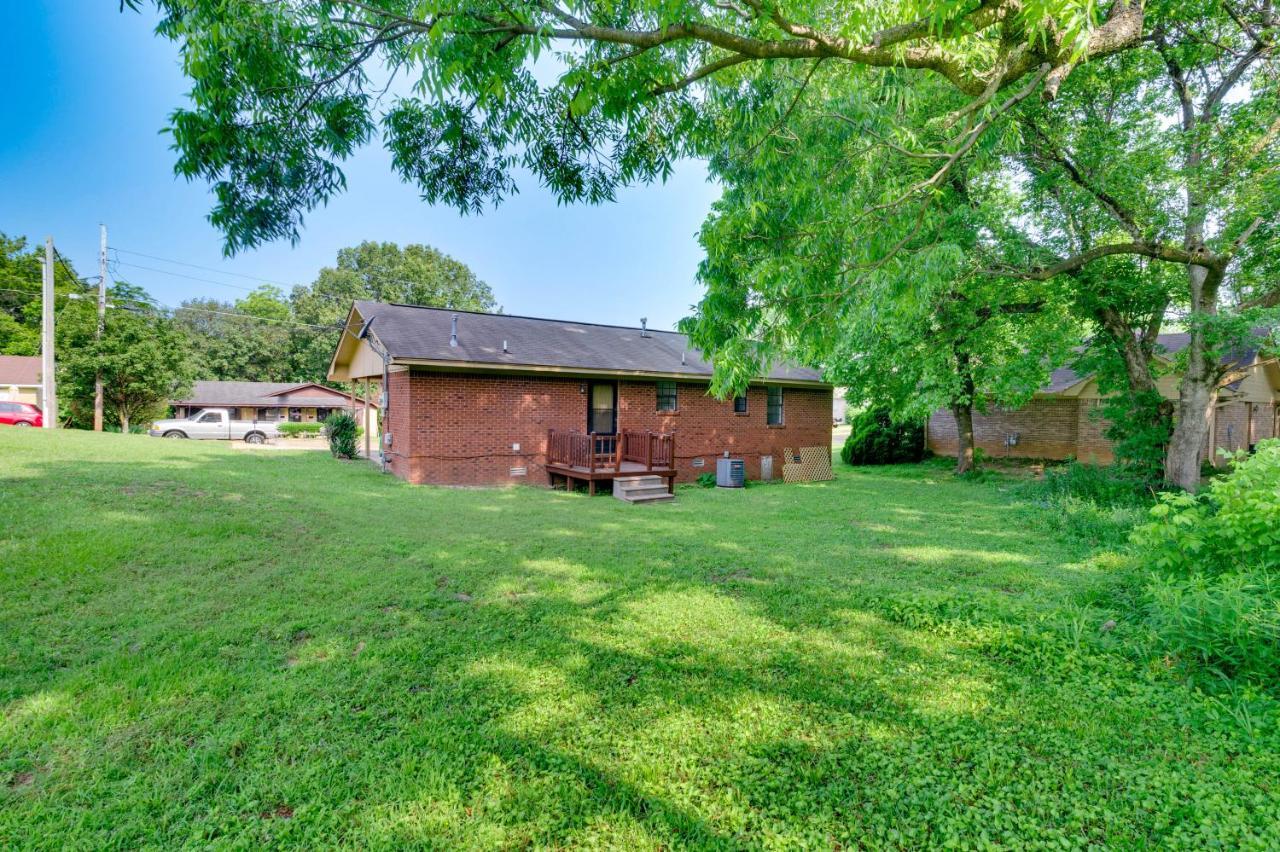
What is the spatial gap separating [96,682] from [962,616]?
5.84 m

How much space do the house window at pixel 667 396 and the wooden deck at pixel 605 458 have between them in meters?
1.58

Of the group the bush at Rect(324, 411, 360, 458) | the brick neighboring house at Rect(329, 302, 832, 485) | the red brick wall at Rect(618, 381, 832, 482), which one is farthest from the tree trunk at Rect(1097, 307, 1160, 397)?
the bush at Rect(324, 411, 360, 458)

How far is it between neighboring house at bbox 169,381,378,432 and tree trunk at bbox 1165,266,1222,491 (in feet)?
125

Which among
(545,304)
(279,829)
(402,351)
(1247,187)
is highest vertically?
(545,304)

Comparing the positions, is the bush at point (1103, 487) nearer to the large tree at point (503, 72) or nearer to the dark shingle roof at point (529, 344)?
the dark shingle roof at point (529, 344)

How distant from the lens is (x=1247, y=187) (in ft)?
27.3

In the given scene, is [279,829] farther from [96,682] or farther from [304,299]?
[304,299]

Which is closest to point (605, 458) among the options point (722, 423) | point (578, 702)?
point (722, 423)

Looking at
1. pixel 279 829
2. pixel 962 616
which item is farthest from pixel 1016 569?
pixel 279 829

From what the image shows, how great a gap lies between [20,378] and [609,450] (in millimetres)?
41682

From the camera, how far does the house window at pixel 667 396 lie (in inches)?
588

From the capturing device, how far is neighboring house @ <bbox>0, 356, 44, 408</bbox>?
33362 mm

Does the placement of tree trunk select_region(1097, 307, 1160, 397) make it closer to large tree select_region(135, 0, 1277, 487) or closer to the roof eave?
the roof eave

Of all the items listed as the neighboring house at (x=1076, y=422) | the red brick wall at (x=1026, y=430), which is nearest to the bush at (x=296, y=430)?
the red brick wall at (x=1026, y=430)
